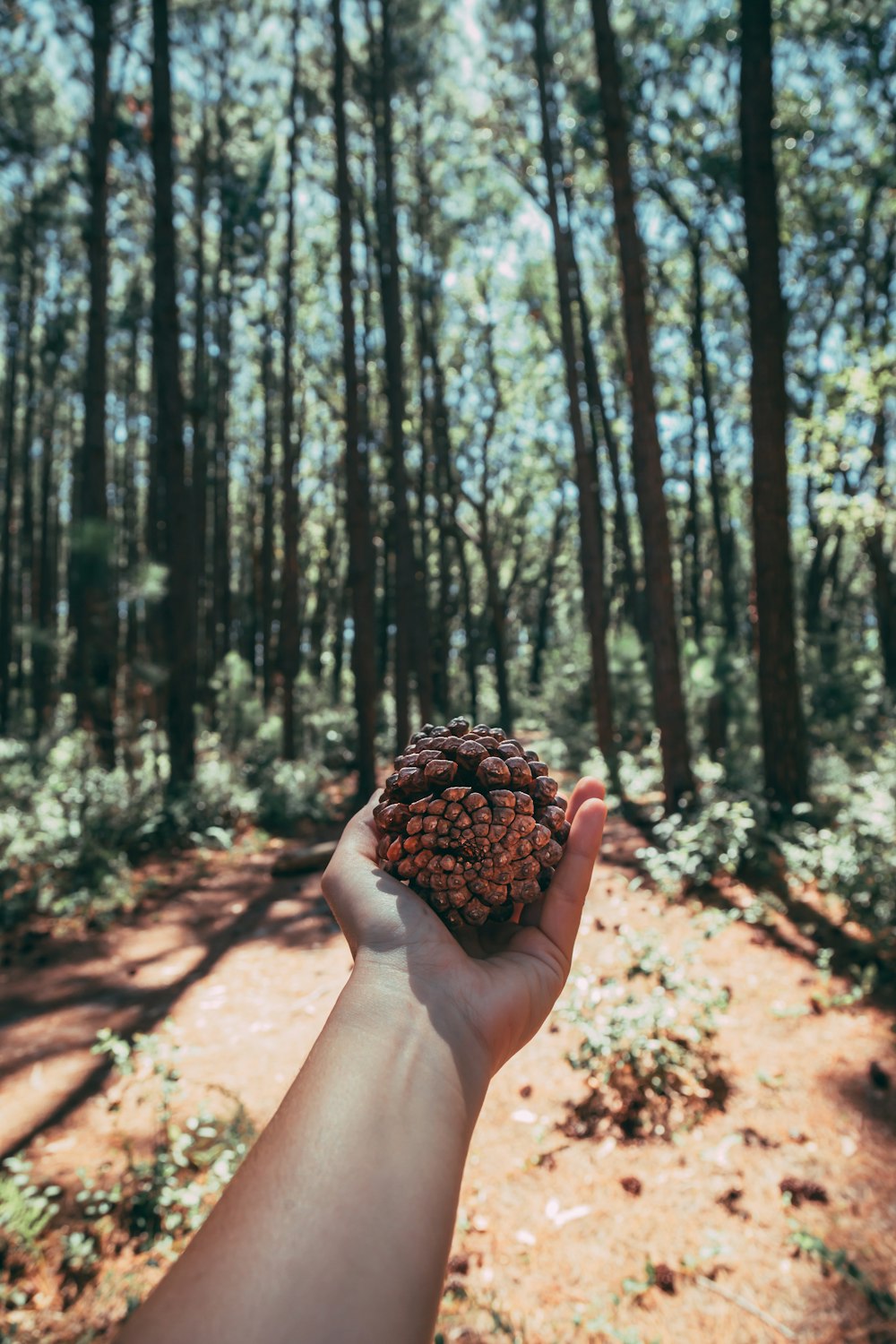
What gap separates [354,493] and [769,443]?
6.03 meters

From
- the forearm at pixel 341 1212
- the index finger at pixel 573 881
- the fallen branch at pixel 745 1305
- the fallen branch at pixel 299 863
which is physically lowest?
the fallen branch at pixel 745 1305

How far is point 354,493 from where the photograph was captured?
11172 mm

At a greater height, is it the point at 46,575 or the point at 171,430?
the point at 171,430

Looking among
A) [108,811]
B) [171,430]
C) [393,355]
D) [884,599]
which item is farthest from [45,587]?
[884,599]

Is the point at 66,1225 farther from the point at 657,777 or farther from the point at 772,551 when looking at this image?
the point at 657,777

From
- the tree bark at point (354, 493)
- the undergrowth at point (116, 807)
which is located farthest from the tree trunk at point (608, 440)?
the undergrowth at point (116, 807)

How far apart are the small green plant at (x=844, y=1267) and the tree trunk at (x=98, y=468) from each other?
9905 millimetres

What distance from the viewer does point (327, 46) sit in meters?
14.8

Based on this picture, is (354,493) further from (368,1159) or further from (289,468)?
(368,1159)

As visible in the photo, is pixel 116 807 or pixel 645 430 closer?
pixel 645 430

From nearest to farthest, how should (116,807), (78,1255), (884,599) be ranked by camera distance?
(78,1255) → (116,807) → (884,599)

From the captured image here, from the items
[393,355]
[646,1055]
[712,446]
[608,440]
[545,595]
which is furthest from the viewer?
[545,595]

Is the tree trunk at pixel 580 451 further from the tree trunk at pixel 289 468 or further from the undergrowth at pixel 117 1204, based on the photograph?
the undergrowth at pixel 117 1204

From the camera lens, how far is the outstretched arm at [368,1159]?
0.86 m
